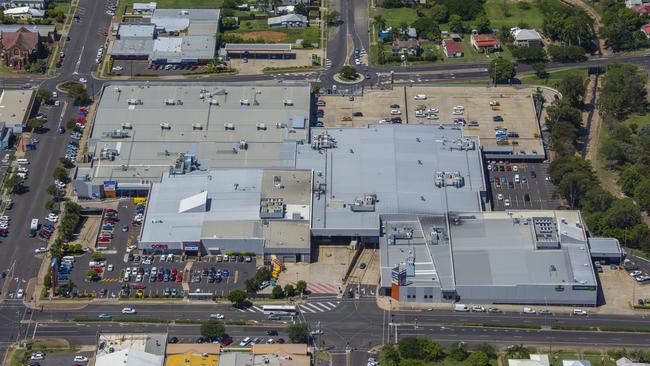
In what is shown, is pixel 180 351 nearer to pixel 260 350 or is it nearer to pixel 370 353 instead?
pixel 260 350

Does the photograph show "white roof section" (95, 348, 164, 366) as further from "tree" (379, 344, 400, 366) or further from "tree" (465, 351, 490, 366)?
"tree" (465, 351, 490, 366)

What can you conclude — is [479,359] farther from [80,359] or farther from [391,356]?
[80,359]

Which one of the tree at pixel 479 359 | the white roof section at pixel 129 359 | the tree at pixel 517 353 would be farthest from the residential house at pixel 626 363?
the white roof section at pixel 129 359

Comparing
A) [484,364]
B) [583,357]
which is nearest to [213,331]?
[484,364]

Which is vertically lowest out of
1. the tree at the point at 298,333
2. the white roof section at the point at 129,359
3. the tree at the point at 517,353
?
the white roof section at the point at 129,359

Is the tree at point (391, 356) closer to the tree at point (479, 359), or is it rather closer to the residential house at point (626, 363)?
the tree at point (479, 359)

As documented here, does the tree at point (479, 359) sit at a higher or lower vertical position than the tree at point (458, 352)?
lower

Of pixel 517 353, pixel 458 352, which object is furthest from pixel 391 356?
pixel 517 353
